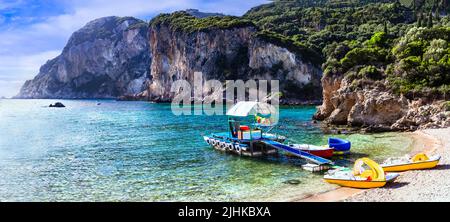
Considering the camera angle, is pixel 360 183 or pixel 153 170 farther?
pixel 153 170

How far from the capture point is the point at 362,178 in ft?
67.8

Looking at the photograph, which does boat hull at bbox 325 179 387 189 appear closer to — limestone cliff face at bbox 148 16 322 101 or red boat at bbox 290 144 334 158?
red boat at bbox 290 144 334 158

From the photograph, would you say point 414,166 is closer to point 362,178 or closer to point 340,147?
point 362,178

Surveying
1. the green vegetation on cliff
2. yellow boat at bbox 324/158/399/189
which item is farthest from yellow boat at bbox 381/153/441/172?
the green vegetation on cliff

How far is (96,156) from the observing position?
33.2 metres

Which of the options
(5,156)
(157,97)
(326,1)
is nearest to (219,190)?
(5,156)

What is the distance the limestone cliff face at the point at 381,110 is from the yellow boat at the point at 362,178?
2416 centimetres

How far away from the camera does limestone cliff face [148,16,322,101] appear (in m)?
109

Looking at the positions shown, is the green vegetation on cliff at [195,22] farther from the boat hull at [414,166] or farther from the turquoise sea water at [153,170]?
the boat hull at [414,166]

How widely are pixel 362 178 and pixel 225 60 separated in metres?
107

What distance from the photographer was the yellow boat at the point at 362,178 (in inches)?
798

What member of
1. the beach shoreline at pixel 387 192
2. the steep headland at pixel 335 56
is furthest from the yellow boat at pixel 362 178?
the steep headland at pixel 335 56

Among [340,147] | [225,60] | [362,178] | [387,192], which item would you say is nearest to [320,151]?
[340,147]
